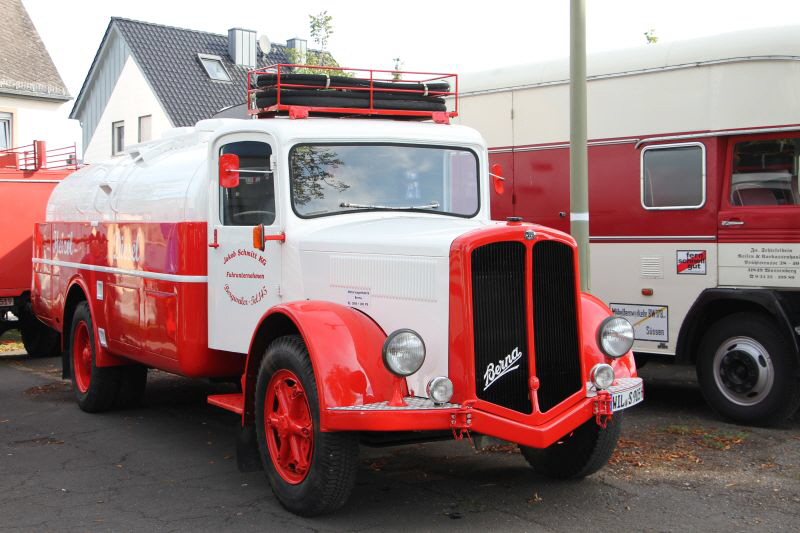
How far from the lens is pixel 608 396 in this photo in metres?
5.93

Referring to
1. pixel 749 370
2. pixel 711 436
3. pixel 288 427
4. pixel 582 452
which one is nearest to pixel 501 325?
pixel 582 452

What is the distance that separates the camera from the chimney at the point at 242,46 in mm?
30438

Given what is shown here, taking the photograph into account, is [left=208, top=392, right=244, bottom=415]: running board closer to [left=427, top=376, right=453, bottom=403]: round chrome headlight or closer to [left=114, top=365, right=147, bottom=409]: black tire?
[left=427, top=376, right=453, bottom=403]: round chrome headlight

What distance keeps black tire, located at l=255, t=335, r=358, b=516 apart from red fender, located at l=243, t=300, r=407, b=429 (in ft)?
0.42

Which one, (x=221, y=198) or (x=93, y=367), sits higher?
(x=221, y=198)

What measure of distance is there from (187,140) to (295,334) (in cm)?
331

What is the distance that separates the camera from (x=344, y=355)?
18.6 ft

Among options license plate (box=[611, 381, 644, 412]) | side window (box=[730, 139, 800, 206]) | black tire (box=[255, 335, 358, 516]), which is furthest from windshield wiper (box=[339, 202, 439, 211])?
side window (box=[730, 139, 800, 206])

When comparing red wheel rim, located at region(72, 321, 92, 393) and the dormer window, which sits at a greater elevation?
the dormer window

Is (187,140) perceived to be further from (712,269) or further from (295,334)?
(712,269)

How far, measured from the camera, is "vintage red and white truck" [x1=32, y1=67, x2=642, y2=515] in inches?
222

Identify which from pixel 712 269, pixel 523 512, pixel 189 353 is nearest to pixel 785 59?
pixel 712 269

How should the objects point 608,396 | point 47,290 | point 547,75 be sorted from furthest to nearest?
point 47,290 < point 547,75 < point 608,396

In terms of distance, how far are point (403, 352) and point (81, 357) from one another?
5.71 meters
